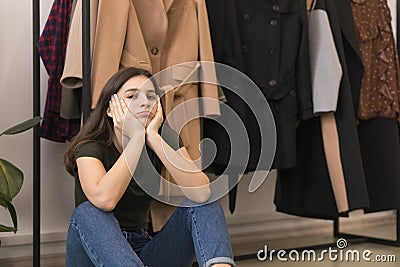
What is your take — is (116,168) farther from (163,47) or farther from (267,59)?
(267,59)

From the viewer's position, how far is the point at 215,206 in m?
1.66

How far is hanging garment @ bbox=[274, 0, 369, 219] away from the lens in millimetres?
2443

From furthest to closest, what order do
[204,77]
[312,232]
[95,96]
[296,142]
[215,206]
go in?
[312,232] → [296,142] → [204,77] → [95,96] → [215,206]

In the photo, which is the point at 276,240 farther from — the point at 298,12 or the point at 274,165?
the point at 298,12

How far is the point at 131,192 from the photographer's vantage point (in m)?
1.77

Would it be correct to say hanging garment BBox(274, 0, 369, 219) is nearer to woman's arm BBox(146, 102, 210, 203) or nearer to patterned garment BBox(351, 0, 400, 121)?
patterned garment BBox(351, 0, 400, 121)

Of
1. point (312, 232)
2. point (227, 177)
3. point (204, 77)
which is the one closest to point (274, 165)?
point (227, 177)

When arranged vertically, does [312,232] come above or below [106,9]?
below

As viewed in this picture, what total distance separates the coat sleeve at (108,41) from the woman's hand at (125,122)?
22cm

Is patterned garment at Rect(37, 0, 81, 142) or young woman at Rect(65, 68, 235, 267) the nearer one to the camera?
young woman at Rect(65, 68, 235, 267)

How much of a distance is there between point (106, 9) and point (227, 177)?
83cm

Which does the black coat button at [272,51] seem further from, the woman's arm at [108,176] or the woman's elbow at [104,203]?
the woman's elbow at [104,203]

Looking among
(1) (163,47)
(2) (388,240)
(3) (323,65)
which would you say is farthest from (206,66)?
(2) (388,240)
